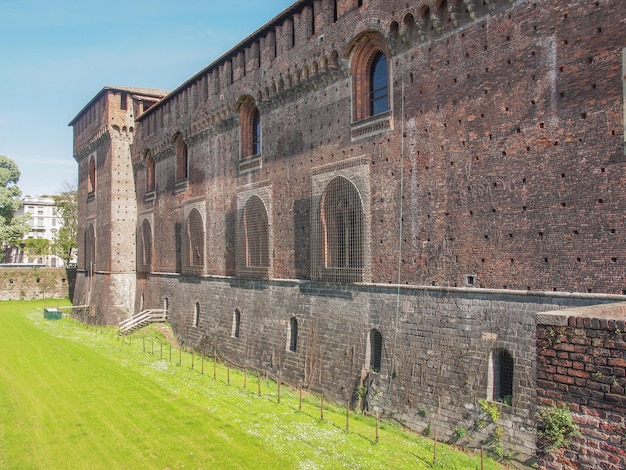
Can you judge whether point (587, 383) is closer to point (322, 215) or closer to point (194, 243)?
point (322, 215)

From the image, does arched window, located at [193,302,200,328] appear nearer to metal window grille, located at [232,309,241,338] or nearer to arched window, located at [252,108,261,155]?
metal window grille, located at [232,309,241,338]

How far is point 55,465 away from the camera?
1053 centimetres

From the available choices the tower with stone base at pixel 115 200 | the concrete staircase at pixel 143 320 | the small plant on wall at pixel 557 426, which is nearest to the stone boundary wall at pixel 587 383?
the small plant on wall at pixel 557 426

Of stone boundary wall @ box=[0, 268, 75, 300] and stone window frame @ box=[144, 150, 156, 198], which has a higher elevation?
stone window frame @ box=[144, 150, 156, 198]

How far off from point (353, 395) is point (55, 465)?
706 centimetres

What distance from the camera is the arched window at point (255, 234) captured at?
18734 mm

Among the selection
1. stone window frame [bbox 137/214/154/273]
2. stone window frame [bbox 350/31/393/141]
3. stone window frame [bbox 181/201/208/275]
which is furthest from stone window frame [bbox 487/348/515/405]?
stone window frame [bbox 137/214/154/273]

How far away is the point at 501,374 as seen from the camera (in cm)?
1102

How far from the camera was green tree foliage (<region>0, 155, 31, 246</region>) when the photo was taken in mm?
44688

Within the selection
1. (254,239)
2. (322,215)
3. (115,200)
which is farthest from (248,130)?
(115,200)

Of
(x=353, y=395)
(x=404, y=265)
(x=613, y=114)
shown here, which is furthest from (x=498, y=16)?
(x=353, y=395)

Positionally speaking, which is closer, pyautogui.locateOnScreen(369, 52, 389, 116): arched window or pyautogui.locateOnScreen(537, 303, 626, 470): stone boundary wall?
pyautogui.locateOnScreen(537, 303, 626, 470): stone boundary wall

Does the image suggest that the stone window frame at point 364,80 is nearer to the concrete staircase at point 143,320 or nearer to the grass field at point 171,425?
the grass field at point 171,425

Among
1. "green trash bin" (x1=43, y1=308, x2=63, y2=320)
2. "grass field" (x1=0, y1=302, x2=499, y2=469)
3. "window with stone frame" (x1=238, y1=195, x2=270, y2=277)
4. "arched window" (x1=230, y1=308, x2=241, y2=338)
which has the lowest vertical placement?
"grass field" (x1=0, y1=302, x2=499, y2=469)
